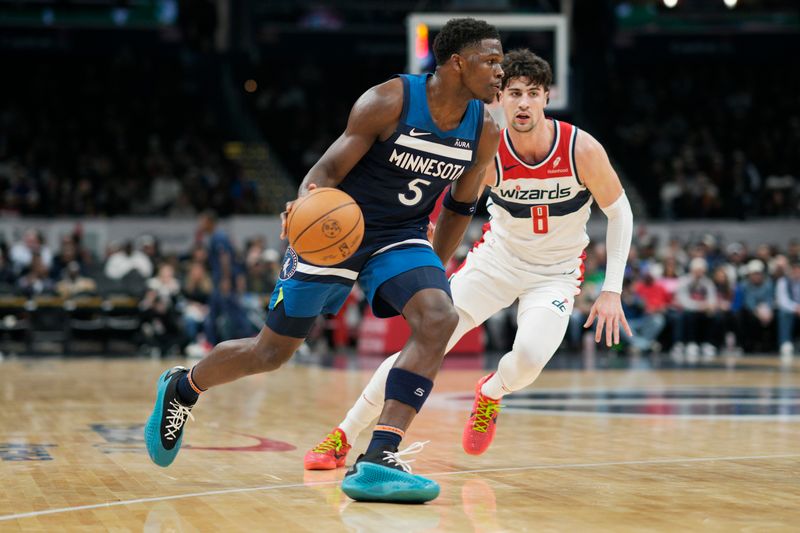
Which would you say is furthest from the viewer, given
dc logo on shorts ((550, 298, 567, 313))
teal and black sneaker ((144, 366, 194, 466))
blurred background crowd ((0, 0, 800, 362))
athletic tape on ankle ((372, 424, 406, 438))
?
blurred background crowd ((0, 0, 800, 362))

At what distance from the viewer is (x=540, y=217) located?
20.2 ft

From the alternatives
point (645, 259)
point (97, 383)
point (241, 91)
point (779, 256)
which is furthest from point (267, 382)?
point (241, 91)

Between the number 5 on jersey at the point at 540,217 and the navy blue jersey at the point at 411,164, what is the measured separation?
895mm

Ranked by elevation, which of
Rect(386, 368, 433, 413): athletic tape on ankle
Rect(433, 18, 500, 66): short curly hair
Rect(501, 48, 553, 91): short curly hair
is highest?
Rect(433, 18, 500, 66): short curly hair

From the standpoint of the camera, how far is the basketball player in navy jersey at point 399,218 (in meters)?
4.93

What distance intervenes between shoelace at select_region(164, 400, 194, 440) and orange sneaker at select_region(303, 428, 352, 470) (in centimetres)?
63

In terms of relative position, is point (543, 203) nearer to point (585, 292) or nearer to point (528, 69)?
point (528, 69)

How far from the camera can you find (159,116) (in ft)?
88.6

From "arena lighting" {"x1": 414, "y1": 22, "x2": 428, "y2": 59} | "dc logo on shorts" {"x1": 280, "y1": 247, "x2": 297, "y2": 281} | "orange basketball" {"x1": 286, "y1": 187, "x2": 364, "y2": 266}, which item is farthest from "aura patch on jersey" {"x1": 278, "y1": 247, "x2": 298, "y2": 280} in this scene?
"arena lighting" {"x1": 414, "y1": 22, "x2": 428, "y2": 59}

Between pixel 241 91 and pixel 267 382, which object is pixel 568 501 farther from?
A: pixel 241 91

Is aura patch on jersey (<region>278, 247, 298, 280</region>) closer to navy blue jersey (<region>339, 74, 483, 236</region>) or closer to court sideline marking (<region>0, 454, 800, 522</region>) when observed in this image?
navy blue jersey (<region>339, 74, 483, 236</region>)

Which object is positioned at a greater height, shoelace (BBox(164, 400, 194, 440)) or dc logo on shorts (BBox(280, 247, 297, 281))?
dc logo on shorts (BBox(280, 247, 297, 281))

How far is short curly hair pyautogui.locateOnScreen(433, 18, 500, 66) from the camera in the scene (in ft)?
16.7

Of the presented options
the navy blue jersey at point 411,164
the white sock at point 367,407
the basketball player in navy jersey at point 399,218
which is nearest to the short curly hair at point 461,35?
the basketball player in navy jersey at point 399,218
